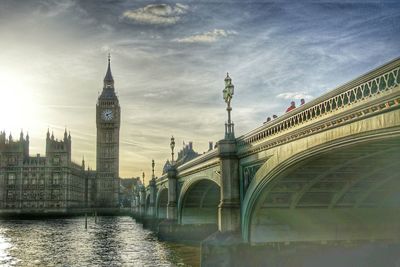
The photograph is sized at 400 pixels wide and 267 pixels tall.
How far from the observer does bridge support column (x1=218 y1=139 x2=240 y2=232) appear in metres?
27.1

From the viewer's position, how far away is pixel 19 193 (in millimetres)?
155250

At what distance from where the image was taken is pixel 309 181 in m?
23.9

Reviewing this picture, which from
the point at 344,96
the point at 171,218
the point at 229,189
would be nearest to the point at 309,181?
the point at 229,189

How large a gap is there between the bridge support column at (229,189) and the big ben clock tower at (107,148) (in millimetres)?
155837

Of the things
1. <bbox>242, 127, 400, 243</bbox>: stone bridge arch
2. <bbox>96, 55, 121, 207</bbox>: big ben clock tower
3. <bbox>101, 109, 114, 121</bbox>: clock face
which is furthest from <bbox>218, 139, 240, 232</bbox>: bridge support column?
<bbox>101, 109, 114, 121</bbox>: clock face

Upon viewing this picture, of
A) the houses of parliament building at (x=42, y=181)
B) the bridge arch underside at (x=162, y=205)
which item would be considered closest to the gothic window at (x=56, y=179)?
the houses of parliament building at (x=42, y=181)

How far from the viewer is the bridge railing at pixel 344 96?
533 inches

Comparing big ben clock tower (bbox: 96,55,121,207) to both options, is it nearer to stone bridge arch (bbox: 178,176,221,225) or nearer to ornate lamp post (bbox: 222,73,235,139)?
stone bridge arch (bbox: 178,176,221,225)

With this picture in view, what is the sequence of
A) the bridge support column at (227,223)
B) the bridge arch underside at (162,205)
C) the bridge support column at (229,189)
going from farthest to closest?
the bridge arch underside at (162,205), the bridge support column at (229,189), the bridge support column at (227,223)

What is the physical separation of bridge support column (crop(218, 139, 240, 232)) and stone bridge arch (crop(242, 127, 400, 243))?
0.68 meters

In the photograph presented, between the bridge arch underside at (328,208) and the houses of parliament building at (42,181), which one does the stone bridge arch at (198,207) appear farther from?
the houses of parliament building at (42,181)

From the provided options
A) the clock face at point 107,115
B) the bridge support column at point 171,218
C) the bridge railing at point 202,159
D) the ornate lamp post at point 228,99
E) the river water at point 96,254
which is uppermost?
the clock face at point 107,115

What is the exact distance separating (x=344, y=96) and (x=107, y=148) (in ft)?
582

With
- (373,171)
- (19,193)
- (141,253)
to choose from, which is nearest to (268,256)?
(373,171)
